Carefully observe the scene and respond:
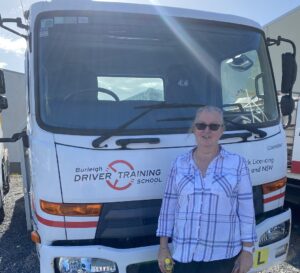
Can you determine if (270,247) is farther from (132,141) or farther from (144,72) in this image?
(144,72)

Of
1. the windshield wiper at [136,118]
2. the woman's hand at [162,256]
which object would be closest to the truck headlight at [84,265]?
the woman's hand at [162,256]

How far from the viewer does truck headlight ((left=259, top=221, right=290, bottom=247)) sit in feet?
9.56

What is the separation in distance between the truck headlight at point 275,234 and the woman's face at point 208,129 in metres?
1.07

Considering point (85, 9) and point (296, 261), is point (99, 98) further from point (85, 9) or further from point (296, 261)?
point (296, 261)

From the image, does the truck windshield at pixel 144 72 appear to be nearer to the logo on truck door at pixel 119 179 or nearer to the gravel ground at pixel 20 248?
the logo on truck door at pixel 119 179

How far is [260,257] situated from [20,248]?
3080 mm

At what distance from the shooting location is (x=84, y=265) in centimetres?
253

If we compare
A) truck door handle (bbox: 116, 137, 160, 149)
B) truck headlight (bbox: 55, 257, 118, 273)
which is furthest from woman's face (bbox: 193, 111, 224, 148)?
truck headlight (bbox: 55, 257, 118, 273)

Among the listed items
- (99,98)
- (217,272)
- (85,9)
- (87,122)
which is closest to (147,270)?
(217,272)

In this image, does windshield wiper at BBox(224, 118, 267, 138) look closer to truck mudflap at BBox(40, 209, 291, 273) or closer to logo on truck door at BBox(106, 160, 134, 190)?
logo on truck door at BBox(106, 160, 134, 190)

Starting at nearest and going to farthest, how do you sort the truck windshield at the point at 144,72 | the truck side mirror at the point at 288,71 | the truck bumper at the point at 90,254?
the truck bumper at the point at 90,254 < the truck windshield at the point at 144,72 < the truck side mirror at the point at 288,71

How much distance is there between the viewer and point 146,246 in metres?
2.64

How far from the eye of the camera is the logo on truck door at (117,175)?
249 cm

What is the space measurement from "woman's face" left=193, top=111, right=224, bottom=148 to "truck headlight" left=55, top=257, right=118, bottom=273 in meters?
1.03
